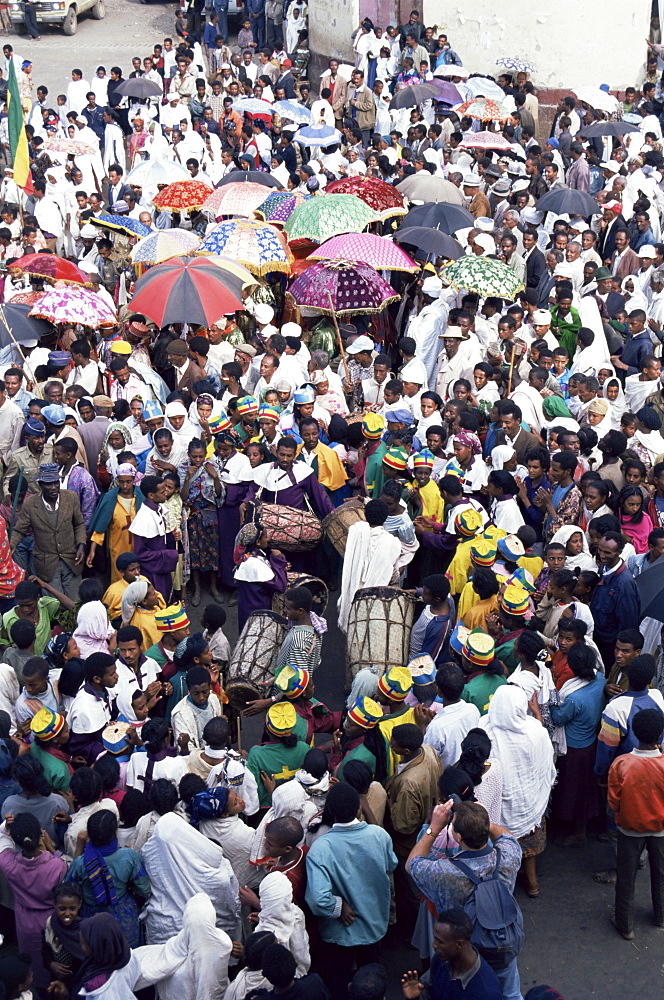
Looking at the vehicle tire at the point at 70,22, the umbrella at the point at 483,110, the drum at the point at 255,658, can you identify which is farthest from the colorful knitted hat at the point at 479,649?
the vehicle tire at the point at 70,22

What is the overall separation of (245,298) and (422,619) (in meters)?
5.28

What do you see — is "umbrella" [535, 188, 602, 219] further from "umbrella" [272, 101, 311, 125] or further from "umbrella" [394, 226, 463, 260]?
"umbrella" [272, 101, 311, 125]

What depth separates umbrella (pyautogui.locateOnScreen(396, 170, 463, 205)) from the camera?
14328 millimetres

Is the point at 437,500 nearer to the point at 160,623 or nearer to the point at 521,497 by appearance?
the point at 521,497

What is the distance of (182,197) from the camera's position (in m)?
14.1

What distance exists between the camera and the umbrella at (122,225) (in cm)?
1285

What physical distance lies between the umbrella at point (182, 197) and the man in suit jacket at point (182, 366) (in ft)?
12.3

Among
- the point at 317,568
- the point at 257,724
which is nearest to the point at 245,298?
the point at 317,568

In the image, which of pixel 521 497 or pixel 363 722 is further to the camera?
pixel 521 497

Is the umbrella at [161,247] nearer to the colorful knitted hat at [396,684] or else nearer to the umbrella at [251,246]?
the umbrella at [251,246]

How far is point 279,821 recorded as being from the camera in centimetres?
549

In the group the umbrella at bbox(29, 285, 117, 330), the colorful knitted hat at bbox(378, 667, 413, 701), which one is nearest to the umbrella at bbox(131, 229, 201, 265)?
the umbrella at bbox(29, 285, 117, 330)

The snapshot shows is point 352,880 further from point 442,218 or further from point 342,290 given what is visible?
point 442,218

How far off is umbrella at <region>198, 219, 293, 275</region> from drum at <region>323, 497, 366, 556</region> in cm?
401
